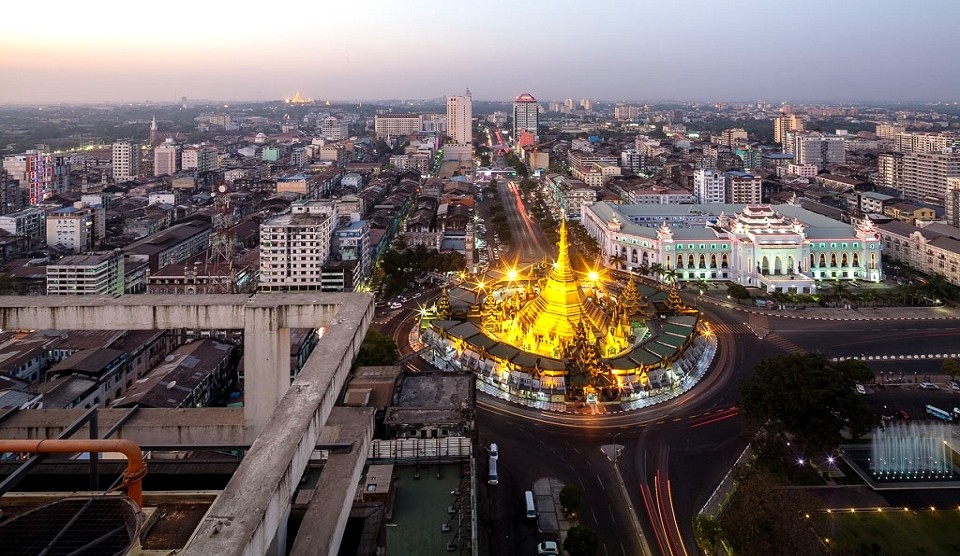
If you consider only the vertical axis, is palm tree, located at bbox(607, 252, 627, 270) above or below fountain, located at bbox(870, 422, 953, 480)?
above

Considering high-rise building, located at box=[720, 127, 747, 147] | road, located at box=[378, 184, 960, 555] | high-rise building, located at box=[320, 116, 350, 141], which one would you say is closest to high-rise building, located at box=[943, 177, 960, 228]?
road, located at box=[378, 184, 960, 555]

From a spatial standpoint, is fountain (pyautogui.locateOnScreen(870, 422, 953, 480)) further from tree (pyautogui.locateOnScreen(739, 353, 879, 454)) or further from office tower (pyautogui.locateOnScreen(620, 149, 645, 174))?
office tower (pyautogui.locateOnScreen(620, 149, 645, 174))

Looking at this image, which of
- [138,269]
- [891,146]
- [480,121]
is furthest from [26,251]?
[480,121]

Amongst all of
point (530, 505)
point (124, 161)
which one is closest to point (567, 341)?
point (530, 505)

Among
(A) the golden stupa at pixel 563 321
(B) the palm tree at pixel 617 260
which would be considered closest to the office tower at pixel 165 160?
(B) the palm tree at pixel 617 260

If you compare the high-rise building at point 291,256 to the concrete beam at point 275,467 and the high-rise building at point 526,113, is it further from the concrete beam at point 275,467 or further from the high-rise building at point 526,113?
the high-rise building at point 526,113
